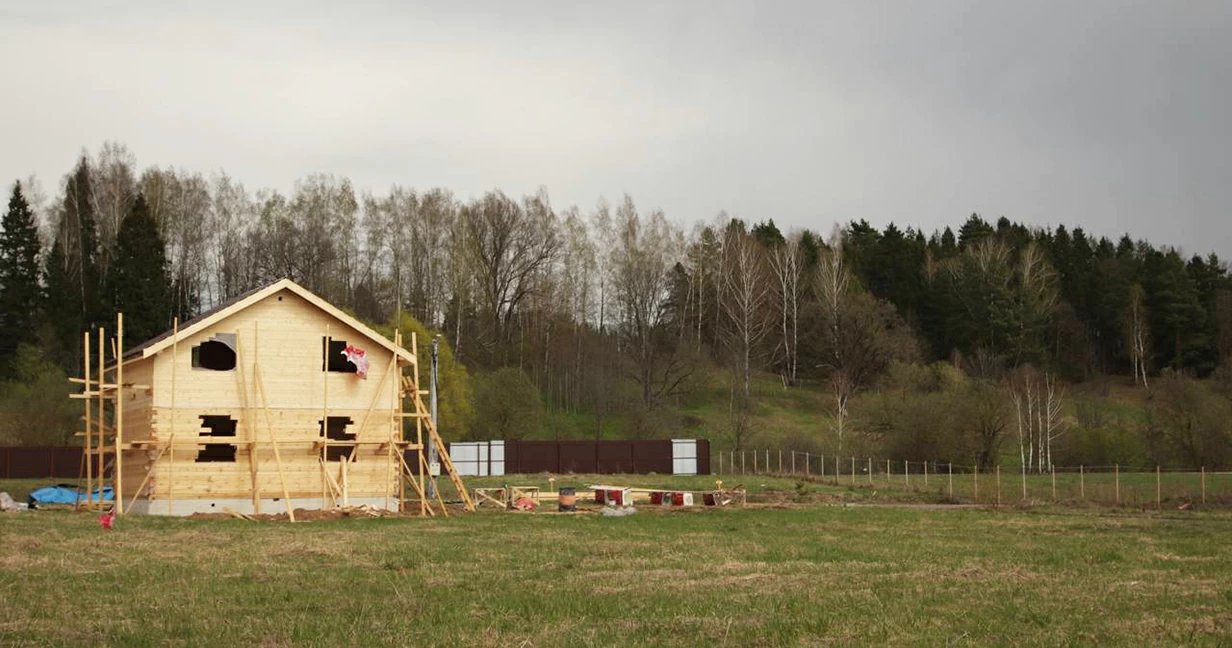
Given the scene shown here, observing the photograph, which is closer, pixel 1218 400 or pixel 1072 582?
pixel 1072 582

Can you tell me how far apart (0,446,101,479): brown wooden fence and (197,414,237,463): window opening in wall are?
26.3 meters

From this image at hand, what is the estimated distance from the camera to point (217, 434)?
3728cm

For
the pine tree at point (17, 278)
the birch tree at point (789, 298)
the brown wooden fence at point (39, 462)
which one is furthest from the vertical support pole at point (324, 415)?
the birch tree at point (789, 298)

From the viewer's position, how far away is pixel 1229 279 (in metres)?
116

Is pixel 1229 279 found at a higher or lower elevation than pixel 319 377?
higher

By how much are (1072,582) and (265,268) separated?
77.0 metres

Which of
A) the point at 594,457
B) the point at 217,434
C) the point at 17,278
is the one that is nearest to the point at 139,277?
the point at 17,278

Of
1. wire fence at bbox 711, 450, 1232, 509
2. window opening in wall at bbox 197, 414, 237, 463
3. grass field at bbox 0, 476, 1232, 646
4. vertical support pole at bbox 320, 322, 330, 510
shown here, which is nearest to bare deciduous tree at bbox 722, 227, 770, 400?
wire fence at bbox 711, 450, 1232, 509

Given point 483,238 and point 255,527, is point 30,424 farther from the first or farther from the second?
point 255,527

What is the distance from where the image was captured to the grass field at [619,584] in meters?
11.9

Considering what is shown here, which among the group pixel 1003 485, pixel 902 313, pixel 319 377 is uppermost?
pixel 902 313

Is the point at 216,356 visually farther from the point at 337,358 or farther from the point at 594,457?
the point at 594,457

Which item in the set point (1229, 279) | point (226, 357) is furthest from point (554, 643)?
point (1229, 279)

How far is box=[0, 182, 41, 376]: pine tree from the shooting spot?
82637 mm
